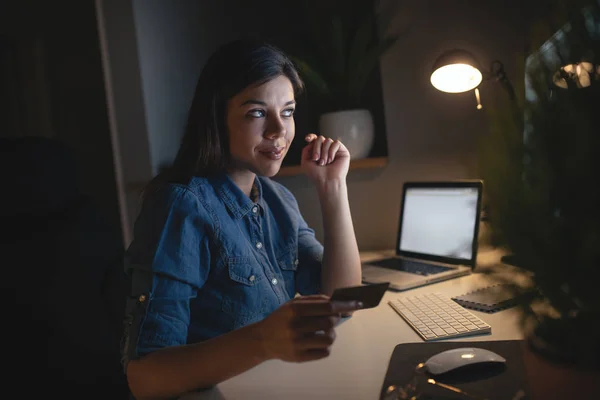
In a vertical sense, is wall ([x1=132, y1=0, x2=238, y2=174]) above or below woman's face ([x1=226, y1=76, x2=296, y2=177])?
above

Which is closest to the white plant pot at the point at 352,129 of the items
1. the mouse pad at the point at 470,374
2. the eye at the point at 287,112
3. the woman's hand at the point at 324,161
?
the woman's hand at the point at 324,161

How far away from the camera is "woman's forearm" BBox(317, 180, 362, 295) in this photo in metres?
1.21

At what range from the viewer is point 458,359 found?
0.71 m

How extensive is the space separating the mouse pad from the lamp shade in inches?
36.9

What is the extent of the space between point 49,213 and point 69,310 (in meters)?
0.26

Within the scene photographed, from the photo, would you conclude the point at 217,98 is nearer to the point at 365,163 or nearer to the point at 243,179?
the point at 243,179

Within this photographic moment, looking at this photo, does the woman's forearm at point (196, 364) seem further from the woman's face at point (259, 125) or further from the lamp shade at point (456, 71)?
the lamp shade at point (456, 71)

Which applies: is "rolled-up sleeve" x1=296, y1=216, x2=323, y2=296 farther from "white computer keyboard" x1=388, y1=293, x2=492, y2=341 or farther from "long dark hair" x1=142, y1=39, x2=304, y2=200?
"long dark hair" x1=142, y1=39, x2=304, y2=200

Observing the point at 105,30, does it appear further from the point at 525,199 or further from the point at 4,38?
the point at 525,199

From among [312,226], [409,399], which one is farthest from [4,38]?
[409,399]

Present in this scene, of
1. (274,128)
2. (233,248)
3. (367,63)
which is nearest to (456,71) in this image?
(367,63)

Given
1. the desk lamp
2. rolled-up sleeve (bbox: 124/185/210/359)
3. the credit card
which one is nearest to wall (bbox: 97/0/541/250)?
the desk lamp

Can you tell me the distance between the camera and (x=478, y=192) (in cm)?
149

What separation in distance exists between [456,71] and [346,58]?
454 millimetres
